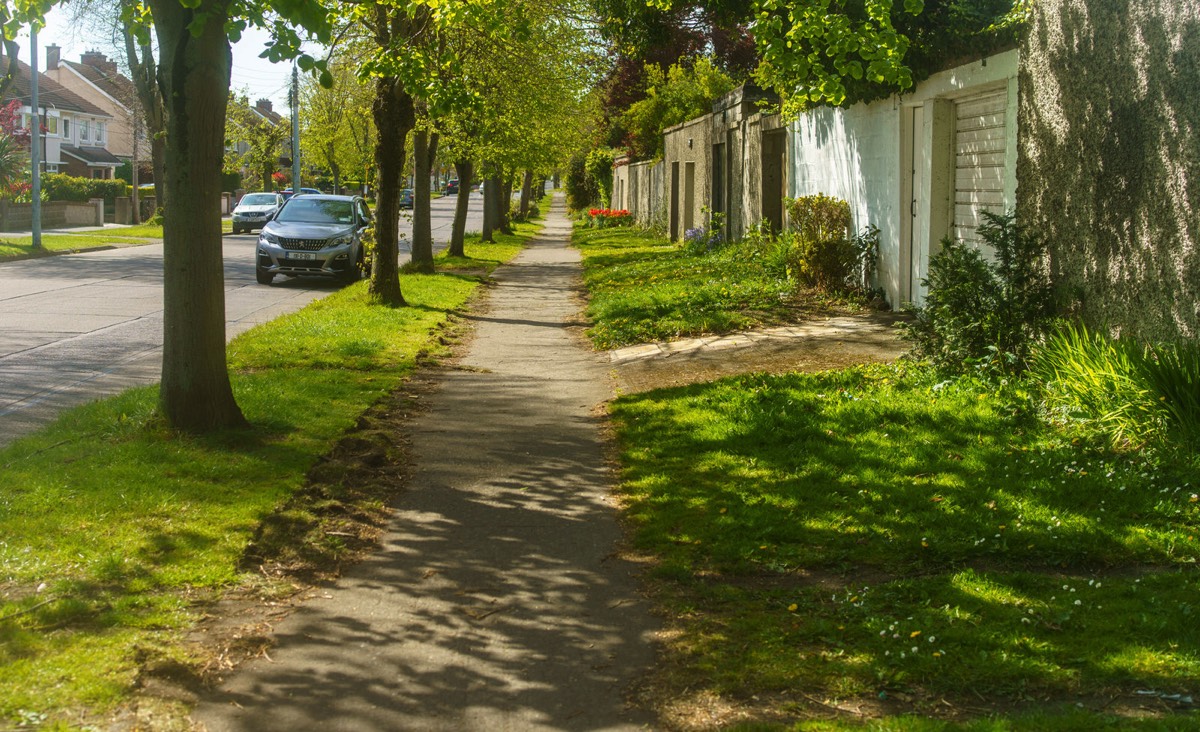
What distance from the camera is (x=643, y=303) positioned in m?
15.6

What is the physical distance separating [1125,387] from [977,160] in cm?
464

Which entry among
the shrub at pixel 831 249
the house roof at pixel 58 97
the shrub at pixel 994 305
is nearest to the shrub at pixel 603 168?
the house roof at pixel 58 97

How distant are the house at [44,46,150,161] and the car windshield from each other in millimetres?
51880

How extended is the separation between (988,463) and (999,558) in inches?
53.5

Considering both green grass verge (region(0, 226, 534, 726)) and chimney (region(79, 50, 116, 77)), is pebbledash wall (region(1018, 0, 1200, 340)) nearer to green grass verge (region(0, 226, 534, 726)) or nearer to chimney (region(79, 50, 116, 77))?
green grass verge (region(0, 226, 534, 726))

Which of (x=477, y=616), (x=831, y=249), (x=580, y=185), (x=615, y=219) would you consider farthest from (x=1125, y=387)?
(x=580, y=185)

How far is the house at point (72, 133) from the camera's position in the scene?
65062mm

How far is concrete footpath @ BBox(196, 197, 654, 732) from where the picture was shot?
4102 millimetres

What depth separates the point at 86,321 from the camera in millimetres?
15156

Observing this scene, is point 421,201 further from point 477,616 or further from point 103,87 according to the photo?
point 103,87

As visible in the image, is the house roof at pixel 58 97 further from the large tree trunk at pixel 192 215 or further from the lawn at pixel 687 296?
the large tree trunk at pixel 192 215

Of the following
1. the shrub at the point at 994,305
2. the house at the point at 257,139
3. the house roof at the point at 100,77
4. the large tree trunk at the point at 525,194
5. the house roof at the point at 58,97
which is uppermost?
the house roof at the point at 100,77

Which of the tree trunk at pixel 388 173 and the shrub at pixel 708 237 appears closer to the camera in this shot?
the tree trunk at pixel 388 173

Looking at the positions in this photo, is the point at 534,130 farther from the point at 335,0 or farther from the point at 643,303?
the point at 335,0
